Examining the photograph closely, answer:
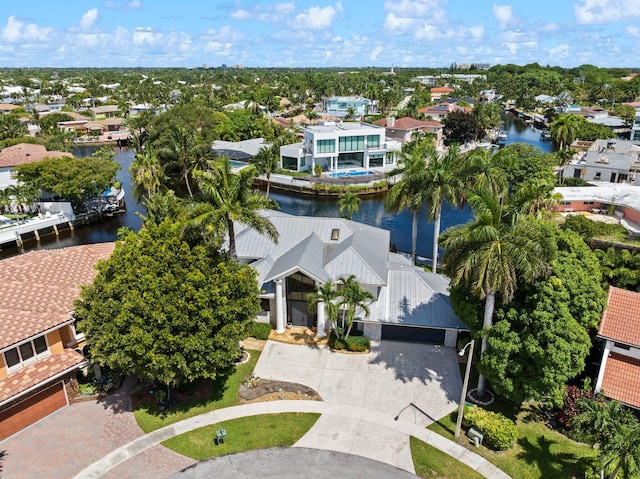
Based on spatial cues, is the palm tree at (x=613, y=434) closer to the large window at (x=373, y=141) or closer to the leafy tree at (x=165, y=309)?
the leafy tree at (x=165, y=309)

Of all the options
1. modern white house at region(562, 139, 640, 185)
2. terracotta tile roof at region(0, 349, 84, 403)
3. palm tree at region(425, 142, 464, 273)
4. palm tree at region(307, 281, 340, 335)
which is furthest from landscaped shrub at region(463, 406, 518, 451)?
modern white house at region(562, 139, 640, 185)

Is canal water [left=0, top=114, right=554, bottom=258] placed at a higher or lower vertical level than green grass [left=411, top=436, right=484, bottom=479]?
higher

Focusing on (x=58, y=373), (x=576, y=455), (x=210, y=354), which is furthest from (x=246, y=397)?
(x=576, y=455)

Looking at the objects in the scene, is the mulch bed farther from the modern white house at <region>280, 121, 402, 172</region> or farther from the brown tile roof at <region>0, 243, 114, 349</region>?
the modern white house at <region>280, 121, 402, 172</region>

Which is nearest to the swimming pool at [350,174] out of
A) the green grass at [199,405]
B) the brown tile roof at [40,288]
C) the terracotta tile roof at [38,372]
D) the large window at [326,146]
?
the large window at [326,146]

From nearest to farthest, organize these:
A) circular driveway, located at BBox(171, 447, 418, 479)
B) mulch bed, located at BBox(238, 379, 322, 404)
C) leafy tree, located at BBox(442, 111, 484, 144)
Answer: circular driveway, located at BBox(171, 447, 418, 479) < mulch bed, located at BBox(238, 379, 322, 404) < leafy tree, located at BBox(442, 111, 484, 144)

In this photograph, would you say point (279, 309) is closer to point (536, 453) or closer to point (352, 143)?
point (536, 453)
